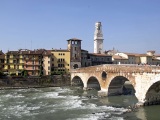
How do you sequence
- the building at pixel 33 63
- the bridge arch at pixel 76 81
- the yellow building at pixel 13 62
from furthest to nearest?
the building at pixel 33 63 < the yellow building at pixel 13 62 < the bridge arch at pixel 76 81

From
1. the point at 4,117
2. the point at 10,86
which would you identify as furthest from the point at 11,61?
the point at 4,117

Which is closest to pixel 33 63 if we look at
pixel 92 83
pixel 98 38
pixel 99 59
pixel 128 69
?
pixel 92 83

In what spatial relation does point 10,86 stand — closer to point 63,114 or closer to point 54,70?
point 54,70

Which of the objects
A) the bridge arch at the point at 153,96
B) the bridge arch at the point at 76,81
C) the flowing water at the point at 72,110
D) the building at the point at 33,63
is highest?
the building at the point at 33,63

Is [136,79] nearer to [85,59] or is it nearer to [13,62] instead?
[13,62]

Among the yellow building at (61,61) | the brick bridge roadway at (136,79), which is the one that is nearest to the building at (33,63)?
the yellow building at (61,61)

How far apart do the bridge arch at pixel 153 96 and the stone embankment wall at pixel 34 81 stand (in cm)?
3207

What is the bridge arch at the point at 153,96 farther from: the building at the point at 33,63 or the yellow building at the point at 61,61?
the yellow building at the point at 61,61

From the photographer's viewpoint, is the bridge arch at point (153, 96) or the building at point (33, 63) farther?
the building at point (33, 63)

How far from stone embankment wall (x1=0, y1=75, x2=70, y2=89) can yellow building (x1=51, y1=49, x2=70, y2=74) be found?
210 inches

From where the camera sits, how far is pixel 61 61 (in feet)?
232

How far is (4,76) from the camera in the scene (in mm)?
60688

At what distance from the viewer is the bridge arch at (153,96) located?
3369cm

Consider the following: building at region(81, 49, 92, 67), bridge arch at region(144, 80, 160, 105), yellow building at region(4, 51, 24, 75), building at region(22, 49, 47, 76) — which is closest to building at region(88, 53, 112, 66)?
building at region(81, 49, 92, 67)
